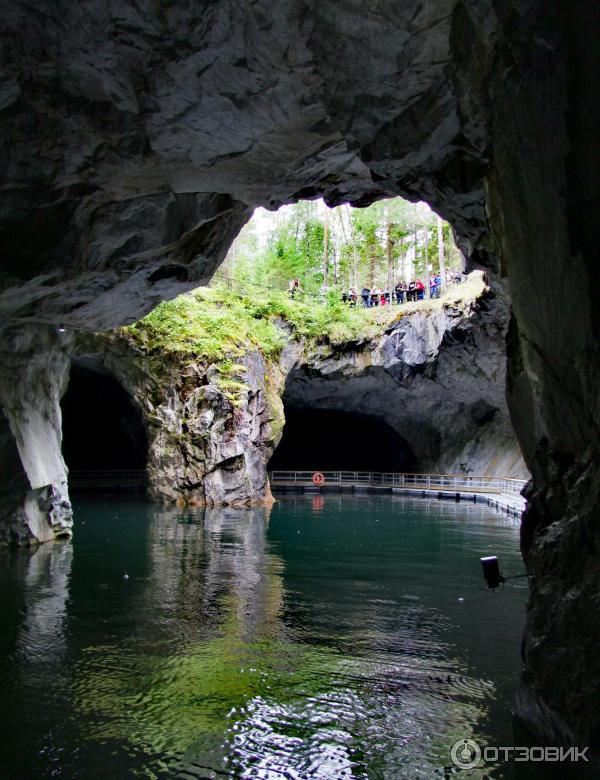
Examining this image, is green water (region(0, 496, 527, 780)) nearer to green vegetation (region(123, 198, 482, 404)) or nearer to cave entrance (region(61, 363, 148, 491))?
green vegetation (region(123, 198, 482, 404))

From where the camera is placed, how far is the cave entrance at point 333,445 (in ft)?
134

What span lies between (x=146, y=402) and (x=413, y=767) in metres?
Result: 21.7

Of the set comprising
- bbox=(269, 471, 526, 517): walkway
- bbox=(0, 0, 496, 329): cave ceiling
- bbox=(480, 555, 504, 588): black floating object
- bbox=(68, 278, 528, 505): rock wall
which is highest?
bbox=(0, 0, 496, 329): cave ceiling

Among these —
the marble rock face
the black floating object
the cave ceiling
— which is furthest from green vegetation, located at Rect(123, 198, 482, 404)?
the black floating object

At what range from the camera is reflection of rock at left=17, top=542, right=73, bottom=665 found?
7391 mm

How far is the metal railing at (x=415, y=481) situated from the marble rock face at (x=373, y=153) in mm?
21143

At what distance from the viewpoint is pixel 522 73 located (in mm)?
4582

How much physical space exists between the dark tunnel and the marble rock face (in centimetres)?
2152

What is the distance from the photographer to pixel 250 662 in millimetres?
7141

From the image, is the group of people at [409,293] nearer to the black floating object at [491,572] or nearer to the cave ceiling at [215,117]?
the cave ceiling at [215,117]

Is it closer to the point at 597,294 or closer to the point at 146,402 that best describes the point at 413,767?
the point at 597,294

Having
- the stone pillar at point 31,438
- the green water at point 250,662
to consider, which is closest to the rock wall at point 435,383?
the green water at point 250,662

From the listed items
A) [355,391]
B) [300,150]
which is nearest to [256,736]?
[300,150]

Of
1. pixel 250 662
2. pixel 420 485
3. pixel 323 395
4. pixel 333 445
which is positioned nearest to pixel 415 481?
pixel 420 485
